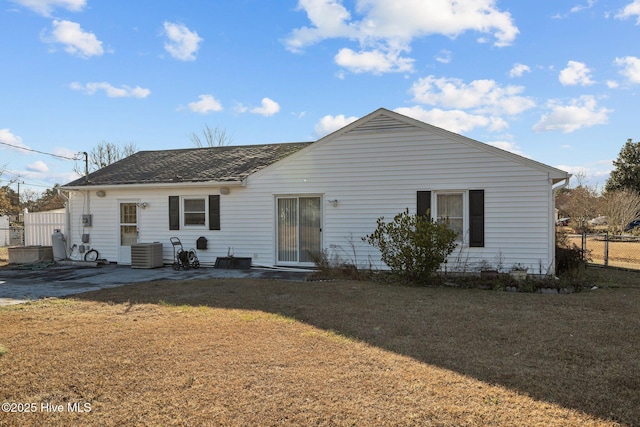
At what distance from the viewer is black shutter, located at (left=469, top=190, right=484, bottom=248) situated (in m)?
10.2

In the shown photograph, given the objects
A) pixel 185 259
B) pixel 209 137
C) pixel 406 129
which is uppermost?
pixel 209 137

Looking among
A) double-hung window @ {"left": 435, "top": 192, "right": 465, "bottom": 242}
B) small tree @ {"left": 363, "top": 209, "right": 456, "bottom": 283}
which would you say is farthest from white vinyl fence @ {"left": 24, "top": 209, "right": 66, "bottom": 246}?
double-hung window @ {"left": 435, "top": 192, "right": 465, "bottom": 242}

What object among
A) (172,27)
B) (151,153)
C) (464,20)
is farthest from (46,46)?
(464,20)

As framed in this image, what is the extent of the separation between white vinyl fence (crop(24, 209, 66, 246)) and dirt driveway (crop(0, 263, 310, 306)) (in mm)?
3448

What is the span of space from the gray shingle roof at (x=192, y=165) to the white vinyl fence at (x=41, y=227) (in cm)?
302

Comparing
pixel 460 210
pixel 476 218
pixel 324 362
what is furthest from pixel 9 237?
pixel 324 362

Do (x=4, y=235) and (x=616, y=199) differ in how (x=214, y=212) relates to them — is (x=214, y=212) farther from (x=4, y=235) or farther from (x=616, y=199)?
(x=616, y=199)

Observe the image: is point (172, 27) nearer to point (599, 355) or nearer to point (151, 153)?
point (151, 153)

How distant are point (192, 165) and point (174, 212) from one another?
2359 millimetres

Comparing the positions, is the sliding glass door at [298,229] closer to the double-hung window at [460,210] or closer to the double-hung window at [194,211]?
the double-hung window at [194,211]

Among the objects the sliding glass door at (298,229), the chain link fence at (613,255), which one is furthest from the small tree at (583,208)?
the sliding glass door at (298,229)

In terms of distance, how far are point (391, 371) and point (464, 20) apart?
9.10 meters

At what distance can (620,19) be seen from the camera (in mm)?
9375

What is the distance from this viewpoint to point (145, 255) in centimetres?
1216
